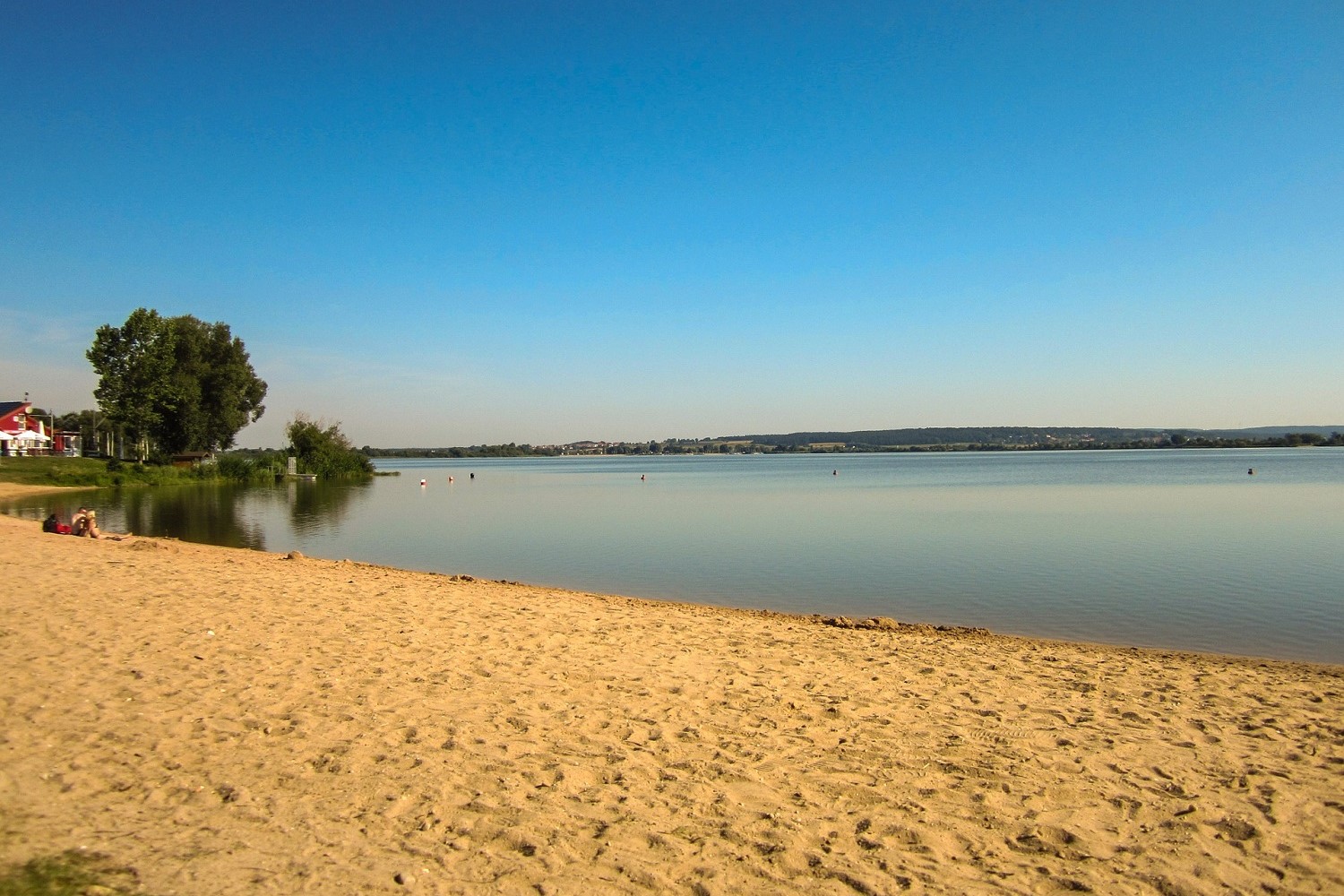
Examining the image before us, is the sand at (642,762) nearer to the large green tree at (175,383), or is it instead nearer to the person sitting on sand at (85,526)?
the person sitting on sand at (85,526)

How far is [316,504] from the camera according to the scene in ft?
148

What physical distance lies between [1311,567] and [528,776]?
1984cm

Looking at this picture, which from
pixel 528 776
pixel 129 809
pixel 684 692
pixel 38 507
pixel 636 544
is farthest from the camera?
pixel 38 507

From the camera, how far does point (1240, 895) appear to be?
4426 millimetres

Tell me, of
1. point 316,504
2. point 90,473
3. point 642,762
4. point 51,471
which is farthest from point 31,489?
point 642,762

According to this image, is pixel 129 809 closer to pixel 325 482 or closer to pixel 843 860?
pixel 843 860

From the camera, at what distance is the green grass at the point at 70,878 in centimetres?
392

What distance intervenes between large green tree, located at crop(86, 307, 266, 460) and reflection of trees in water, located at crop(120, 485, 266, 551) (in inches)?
456

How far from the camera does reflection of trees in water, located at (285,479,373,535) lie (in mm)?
33500

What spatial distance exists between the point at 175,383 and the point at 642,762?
69.2m

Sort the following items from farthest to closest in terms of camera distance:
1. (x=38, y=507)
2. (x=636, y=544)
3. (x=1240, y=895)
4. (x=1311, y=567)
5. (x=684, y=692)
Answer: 1. (x=38, y=507)
2. (x=636, y=544)
3. (x=1311, y=567)
4. (x=684, y=692)
5. (x=1240, y=895)

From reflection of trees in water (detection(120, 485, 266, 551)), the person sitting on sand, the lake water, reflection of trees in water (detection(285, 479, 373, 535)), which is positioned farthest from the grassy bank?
the person sitting on sand

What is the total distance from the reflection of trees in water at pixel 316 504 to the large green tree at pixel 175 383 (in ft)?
26.8

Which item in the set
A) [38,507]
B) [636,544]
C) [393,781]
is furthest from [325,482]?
[393,781]
